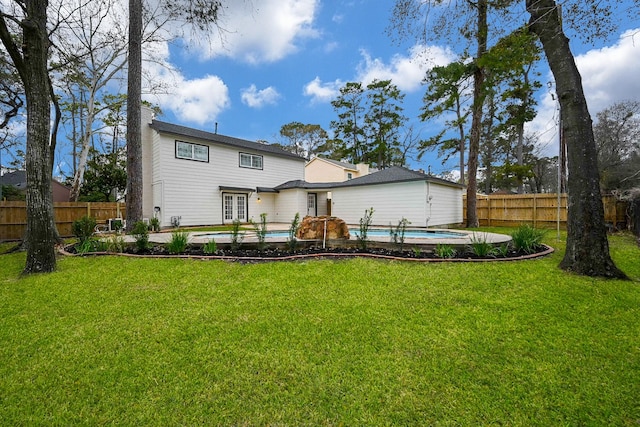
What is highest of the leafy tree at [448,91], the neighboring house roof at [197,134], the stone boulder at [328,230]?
the leafy tree at [448,91]

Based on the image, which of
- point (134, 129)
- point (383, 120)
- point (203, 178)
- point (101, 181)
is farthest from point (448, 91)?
point (101, 181)

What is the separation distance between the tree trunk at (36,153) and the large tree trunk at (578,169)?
8.53m

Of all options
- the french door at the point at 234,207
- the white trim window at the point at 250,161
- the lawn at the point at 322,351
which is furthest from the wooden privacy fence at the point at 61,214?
the lawn at the point at 322,351

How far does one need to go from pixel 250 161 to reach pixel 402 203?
9365mm

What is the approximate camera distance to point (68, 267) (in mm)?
5230

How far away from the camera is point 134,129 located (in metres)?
10.5

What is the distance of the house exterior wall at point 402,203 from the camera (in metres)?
13.0

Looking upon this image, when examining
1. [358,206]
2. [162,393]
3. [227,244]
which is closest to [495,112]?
[358,206]

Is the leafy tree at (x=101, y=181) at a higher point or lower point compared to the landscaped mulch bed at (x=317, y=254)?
higher

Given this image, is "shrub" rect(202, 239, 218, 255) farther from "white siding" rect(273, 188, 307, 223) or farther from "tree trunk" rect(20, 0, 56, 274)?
"white siding" rect(273, 188, 307, 223)

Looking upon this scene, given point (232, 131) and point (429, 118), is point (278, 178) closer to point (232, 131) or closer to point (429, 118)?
point (232, 131)

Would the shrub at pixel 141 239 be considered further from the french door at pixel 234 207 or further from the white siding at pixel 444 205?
the white siding at pixel 444 205

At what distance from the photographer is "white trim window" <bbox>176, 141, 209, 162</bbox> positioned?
13773 mm

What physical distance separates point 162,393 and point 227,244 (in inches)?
194
